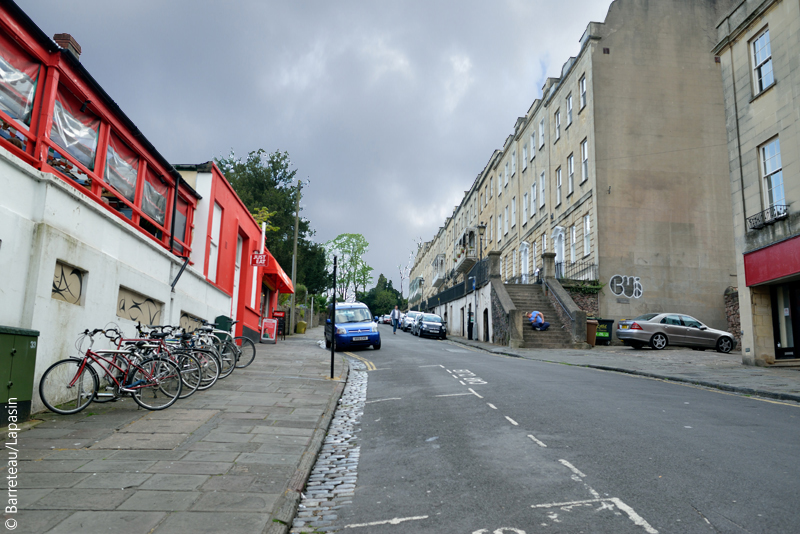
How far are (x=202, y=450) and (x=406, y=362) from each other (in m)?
10.9

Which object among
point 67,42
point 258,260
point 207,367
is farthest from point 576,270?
point 67,42

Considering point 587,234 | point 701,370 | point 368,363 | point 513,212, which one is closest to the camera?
point 701,370

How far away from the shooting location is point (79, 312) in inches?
339

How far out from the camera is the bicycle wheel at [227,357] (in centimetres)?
1223

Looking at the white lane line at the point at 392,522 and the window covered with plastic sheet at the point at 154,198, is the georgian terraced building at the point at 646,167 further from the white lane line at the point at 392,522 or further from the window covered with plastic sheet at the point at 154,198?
the white lane line at the point at 392,522

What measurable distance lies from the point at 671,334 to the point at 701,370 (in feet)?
28.6

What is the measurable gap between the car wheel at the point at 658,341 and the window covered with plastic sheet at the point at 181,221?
57.4 feet

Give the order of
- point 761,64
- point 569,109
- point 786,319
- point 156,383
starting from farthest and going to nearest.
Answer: point 569,109, point 761,64, point 786,319, point 156,383

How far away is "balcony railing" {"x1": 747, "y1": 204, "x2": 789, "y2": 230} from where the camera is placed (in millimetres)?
15367

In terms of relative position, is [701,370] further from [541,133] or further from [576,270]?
[541,133]

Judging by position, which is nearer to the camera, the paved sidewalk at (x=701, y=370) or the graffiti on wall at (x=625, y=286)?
the paved sidewalk at (x=701, y=370)

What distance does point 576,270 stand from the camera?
97.2 feet

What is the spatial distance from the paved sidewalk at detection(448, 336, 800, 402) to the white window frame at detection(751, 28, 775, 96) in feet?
→ 26.6

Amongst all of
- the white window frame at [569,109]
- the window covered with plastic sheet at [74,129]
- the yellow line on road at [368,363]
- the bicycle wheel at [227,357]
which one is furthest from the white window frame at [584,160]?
the window covered with plastic sheet at [74,129]
